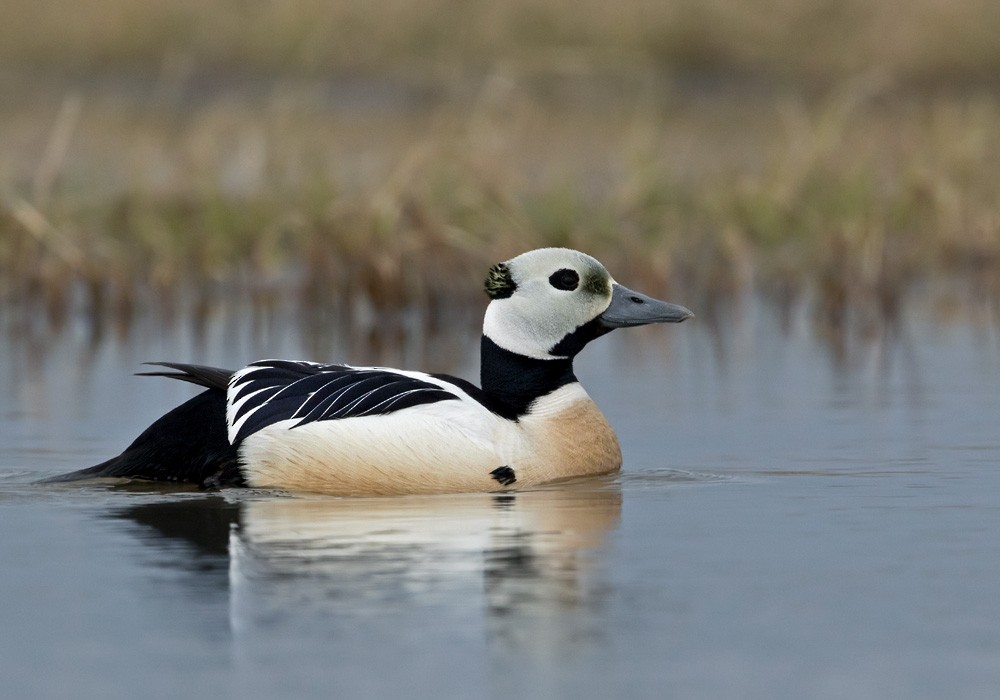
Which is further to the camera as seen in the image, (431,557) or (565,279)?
(565,279)

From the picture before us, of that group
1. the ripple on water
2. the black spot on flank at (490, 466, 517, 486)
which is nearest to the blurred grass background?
the ripple on water

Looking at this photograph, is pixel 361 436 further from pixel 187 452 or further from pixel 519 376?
pixel 519 376

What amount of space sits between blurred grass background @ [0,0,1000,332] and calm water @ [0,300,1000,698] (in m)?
3.92

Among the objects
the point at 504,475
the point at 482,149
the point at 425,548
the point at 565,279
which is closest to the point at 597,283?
the point at 565,279

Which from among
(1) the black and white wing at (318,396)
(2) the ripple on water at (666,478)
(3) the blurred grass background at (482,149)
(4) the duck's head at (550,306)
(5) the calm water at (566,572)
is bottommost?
(5) the calm water at (566,572)

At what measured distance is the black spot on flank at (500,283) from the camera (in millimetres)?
8531

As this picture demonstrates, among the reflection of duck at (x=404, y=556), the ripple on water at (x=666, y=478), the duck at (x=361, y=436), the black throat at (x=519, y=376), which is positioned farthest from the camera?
the black throat at (x=519, y=376)

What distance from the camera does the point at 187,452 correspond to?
802 cm

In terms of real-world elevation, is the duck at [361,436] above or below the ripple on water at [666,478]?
above

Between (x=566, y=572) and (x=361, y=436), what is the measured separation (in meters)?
2.01

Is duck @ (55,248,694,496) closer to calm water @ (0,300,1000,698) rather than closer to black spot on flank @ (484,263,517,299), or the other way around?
black spot on flank @ (484,263,517,299)

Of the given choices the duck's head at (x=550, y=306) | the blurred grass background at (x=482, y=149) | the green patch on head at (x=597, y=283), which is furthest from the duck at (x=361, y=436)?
the blurred grass background at (x=482, y=149)

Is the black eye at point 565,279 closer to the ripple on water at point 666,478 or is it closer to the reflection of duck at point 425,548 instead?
the ripple on water at point 666,478

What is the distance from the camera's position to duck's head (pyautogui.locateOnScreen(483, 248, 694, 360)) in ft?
28.1
